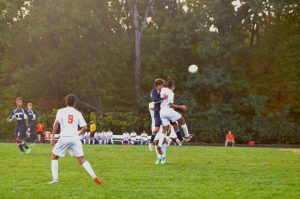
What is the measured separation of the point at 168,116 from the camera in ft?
57.6

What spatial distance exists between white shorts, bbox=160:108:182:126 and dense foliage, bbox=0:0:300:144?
29360 mm

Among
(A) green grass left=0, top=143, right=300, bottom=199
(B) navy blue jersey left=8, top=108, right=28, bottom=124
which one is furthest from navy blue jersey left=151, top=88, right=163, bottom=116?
(B) navy blue jersey left=8, top=108, right=28, bottom=124

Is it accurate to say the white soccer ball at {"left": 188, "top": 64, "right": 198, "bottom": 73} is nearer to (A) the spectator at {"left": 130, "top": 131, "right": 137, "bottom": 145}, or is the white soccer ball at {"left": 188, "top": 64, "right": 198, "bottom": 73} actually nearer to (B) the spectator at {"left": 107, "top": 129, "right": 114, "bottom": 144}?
(A) the spectator at {"left": 130, "top": 131, "right": 137, "bottom": 145}

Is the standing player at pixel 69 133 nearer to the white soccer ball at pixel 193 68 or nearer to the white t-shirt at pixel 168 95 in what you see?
the white t-shirt at pixel 168 95

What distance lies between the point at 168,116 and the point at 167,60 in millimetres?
34874

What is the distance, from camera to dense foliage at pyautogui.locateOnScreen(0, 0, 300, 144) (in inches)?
1918

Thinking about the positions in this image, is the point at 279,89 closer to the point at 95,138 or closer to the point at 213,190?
the point at 95,138

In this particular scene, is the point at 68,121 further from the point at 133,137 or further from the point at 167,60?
the point at 167,60

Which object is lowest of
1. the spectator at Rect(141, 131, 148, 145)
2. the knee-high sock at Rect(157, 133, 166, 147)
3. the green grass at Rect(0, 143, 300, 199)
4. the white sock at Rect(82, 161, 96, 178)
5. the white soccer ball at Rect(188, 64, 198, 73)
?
the green grass at Rect(0, 143, 300, 199)

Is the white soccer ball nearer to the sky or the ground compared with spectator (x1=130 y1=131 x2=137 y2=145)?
nearer to the sky

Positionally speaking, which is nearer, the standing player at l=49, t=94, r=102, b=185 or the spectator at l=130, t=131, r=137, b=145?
the standing player at l=49, t=94, r=102, b=185

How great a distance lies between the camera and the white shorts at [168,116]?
57.4 ft

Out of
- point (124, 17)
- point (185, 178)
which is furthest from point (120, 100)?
point (185, 178)

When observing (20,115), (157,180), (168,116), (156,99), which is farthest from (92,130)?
(157,180)
